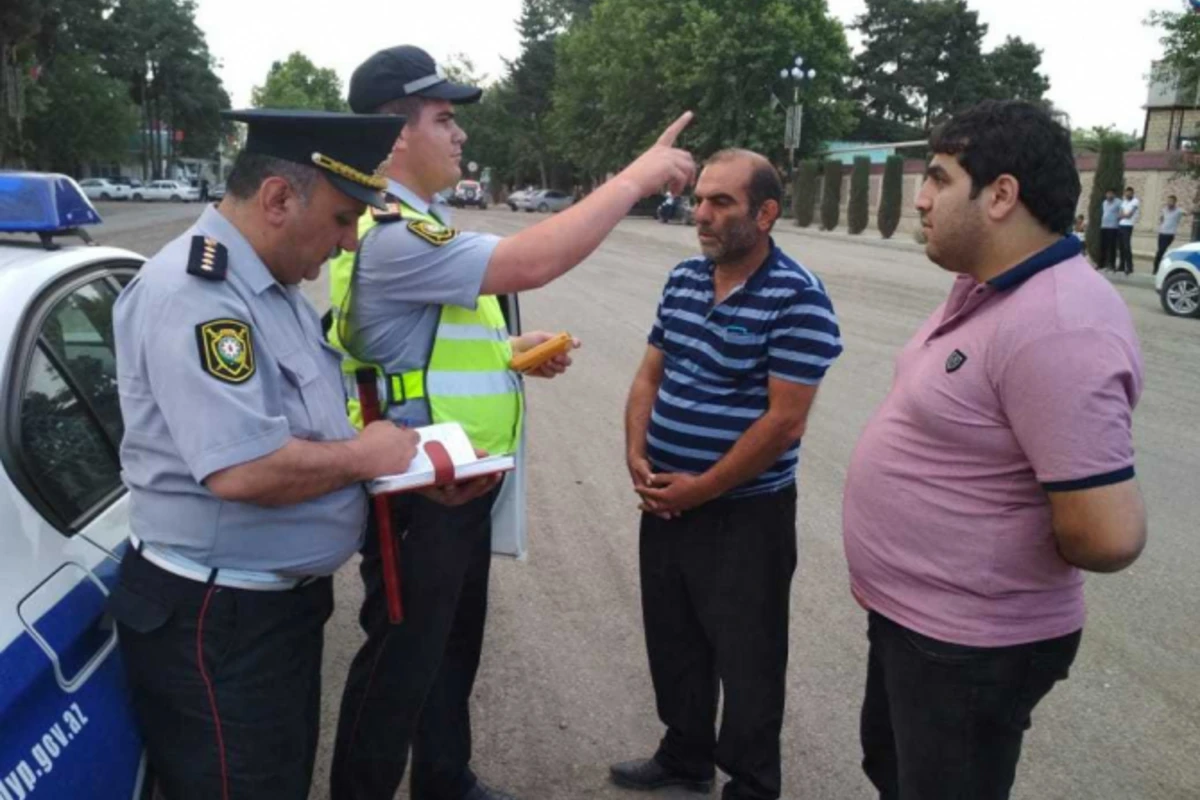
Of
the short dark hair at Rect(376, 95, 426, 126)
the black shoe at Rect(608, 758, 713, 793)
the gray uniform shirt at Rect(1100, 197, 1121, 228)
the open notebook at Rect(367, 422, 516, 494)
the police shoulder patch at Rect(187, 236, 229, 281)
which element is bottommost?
the black shoe at Rect(608, 758, 713, 793)

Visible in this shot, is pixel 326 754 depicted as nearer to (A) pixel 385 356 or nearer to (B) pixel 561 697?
(B) pixel 561 697

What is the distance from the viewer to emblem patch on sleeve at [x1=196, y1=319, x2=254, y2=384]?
1.67 m

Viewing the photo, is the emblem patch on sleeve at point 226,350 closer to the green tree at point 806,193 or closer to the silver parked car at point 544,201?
the green tree at point 806,193

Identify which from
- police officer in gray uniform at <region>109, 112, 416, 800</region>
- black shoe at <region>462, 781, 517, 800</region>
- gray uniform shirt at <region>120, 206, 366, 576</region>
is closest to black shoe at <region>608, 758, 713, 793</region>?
black shoe at <region>462, 781, 517, 800</region>

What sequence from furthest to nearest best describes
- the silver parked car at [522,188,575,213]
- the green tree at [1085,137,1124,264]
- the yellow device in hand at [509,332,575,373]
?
the silver parked car at [522,188,575,213]
the green tree at [1085,137,1124,264]
the yellow device in hand at [509,332,575,373]

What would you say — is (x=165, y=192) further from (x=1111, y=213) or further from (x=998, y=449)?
(x=998, y=449)

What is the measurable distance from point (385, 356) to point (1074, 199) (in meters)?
1.51

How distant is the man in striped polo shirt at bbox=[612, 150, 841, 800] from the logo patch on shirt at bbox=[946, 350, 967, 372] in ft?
2.23

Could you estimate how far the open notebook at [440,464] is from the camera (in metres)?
1.93

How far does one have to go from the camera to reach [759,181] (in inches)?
104

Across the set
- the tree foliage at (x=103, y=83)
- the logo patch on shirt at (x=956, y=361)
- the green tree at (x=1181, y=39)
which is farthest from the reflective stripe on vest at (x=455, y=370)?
the tree foliage at (x=103, y=83)

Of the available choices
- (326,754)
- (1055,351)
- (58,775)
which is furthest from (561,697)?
(1055,351)

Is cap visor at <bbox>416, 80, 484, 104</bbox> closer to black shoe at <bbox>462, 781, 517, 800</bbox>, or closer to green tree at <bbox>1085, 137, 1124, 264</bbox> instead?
black shoe at <bbox>462, 781, 517, 800</bbox>

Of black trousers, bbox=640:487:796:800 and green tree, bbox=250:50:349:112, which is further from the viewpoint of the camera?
green tree, bbox=250:50:349:112
